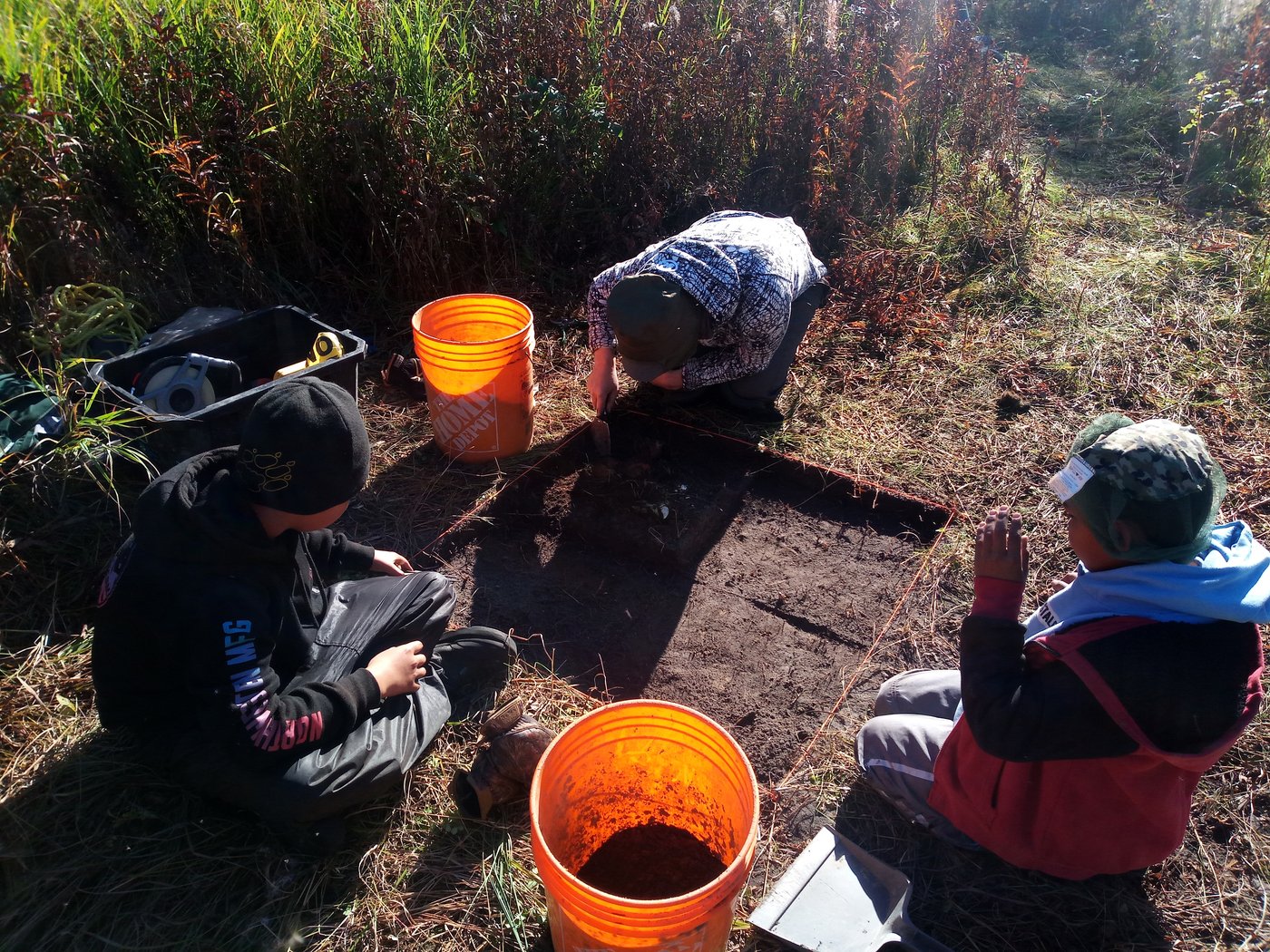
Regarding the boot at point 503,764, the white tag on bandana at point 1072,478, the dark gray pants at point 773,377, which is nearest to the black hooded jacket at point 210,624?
the boot at point 503,764

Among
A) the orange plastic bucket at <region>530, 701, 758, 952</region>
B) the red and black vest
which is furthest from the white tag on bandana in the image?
the orange plastic bucket at <region>530, 701, 758, 952</region>

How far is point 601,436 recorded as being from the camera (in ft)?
11.4

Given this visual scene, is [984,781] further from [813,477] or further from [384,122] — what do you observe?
[384,122]

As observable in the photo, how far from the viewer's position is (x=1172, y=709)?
1.55 m

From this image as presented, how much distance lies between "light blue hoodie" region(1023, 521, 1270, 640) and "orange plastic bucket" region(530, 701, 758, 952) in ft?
2.51

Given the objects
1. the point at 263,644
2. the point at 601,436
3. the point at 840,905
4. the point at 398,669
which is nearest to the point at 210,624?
the point at 263,644

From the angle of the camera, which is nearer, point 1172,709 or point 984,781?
point 1172,709

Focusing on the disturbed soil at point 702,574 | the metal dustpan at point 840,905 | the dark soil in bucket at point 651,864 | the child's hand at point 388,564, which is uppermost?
the child's hand at point 388,564

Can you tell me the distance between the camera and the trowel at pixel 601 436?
3461 mm

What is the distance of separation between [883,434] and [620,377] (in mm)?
1259

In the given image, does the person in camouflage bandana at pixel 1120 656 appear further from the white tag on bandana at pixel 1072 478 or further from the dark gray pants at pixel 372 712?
the dark gray pants at pixel 372 712

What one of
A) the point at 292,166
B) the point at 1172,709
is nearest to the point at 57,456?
the point at 292,166

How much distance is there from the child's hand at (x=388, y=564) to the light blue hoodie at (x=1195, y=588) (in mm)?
1827

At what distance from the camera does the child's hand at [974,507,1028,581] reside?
172cm
